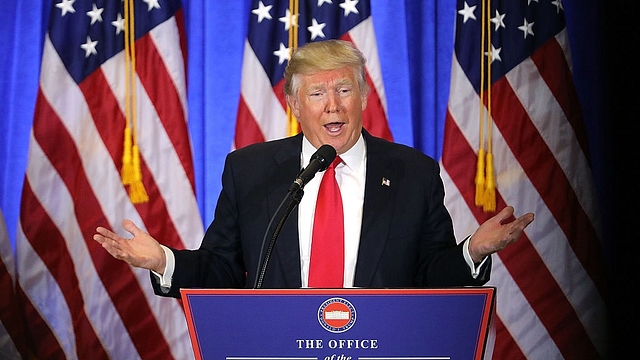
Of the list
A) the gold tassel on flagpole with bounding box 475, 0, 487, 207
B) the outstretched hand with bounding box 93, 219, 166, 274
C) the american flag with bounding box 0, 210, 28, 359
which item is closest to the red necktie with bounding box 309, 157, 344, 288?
the outstretched hand with bounding box 93, 219, 166, 274

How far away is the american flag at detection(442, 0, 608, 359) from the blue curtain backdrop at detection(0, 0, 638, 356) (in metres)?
0.26

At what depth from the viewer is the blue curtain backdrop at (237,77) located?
3.92m

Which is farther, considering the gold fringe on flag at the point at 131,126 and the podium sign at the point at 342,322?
the gold fringe on flag at the point at 131,126

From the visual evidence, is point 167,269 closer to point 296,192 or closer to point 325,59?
point 296,192

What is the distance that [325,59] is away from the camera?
7.93 feet

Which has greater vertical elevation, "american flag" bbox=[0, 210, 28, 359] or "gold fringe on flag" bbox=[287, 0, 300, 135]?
"gold fringe on flag" bbox=[287, 0, 300, 135]

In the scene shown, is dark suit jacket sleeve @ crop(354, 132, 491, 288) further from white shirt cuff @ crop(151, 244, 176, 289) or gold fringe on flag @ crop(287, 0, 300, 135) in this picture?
gold fringe on flag @ crop(287, 0, 300, 135)

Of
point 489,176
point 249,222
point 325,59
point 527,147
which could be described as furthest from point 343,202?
point 527,147

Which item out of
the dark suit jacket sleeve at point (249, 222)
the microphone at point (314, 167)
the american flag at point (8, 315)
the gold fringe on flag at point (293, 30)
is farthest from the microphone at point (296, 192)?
the american flag at point (8, 315)

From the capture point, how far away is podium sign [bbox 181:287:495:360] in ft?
5.25

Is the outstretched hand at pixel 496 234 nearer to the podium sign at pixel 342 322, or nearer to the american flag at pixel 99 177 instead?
the podium sign at pixel 342 322

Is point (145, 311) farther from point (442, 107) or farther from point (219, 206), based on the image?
point (442, 107)

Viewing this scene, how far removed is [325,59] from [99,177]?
1712 mm

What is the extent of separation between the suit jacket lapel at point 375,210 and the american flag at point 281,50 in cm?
126
